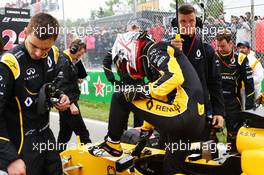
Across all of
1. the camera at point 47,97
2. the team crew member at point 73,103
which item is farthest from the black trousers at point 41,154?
the team crew member at point 73,103

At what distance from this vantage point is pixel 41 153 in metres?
2.91

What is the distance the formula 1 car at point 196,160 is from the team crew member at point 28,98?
93 centimetres

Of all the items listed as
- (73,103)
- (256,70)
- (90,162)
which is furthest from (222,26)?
(90,162)

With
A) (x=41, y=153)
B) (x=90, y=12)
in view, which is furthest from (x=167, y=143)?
(x=90, y=12)

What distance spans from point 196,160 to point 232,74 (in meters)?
2.23

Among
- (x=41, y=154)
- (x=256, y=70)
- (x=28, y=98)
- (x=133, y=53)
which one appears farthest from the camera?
(x=256, y=70)

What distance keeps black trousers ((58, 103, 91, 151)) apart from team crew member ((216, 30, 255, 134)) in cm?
187

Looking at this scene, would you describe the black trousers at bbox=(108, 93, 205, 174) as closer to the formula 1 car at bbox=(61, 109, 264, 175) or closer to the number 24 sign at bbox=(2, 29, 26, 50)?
the formula 1 car at bbox=(61, 109, 264, 175)

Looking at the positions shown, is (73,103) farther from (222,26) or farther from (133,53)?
(222,26)

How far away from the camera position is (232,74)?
550 cm

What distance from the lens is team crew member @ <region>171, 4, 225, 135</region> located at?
3.79 m

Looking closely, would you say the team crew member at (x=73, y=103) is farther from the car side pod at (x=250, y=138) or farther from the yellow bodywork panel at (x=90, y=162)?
the car side pod at (x=250, y=138)

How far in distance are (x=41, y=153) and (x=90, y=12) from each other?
34.4 ft

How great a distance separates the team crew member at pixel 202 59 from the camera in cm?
379
